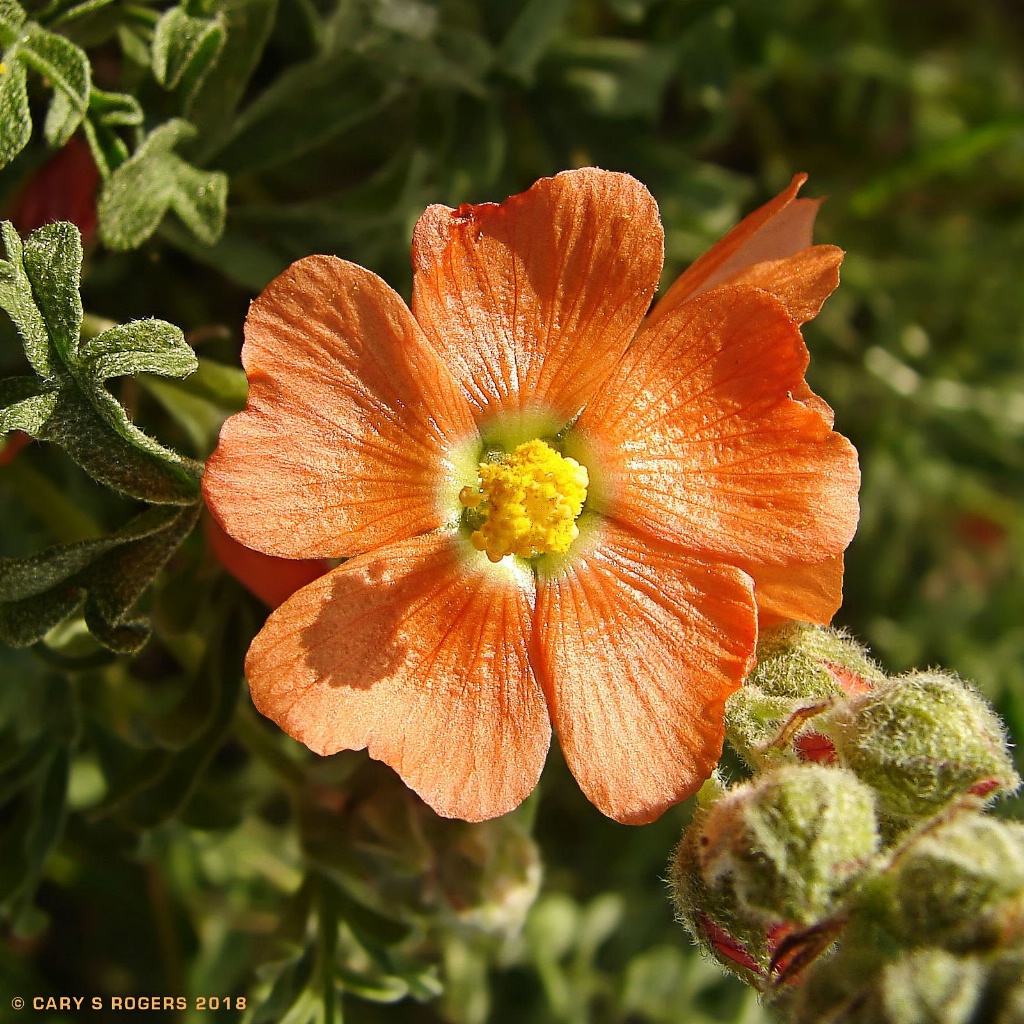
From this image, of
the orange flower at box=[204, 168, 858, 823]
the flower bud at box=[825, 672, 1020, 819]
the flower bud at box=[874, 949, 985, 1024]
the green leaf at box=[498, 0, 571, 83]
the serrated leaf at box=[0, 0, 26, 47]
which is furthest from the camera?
the green leaf at box=[498, 0, 571, 83]

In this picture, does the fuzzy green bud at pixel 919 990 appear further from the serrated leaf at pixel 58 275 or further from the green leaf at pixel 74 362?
the serrated leaf at pixel 58 275

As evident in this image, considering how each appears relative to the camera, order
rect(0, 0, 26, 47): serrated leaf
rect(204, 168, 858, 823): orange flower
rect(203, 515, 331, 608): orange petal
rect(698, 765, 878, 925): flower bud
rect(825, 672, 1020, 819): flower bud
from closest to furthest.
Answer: rect(698, 765, 878, 925): flower bud
rect(825, 672, 1020, 819): flower bud
rect(204, 168, 858, 823): orange flower
rect(0, 0, 26, 47): serrated leaf
rect(203, 515, 331, 608): orange petal

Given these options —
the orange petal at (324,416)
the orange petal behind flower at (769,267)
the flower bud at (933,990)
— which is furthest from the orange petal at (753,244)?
the flower bud at (933,990)

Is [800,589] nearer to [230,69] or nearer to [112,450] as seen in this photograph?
[112,450]

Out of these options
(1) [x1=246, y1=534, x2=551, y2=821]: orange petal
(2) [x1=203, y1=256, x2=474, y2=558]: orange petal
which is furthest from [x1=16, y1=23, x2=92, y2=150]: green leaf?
(1) [x1=246, y1=534, x2=551, y2=821]: orange petal

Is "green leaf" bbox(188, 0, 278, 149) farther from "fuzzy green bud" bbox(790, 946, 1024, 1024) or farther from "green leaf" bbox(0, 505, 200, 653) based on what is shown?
"fuzzy green bud" bbox(790, 946, 1024, 1024)

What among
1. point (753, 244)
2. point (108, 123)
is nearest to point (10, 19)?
point (108, 123)
